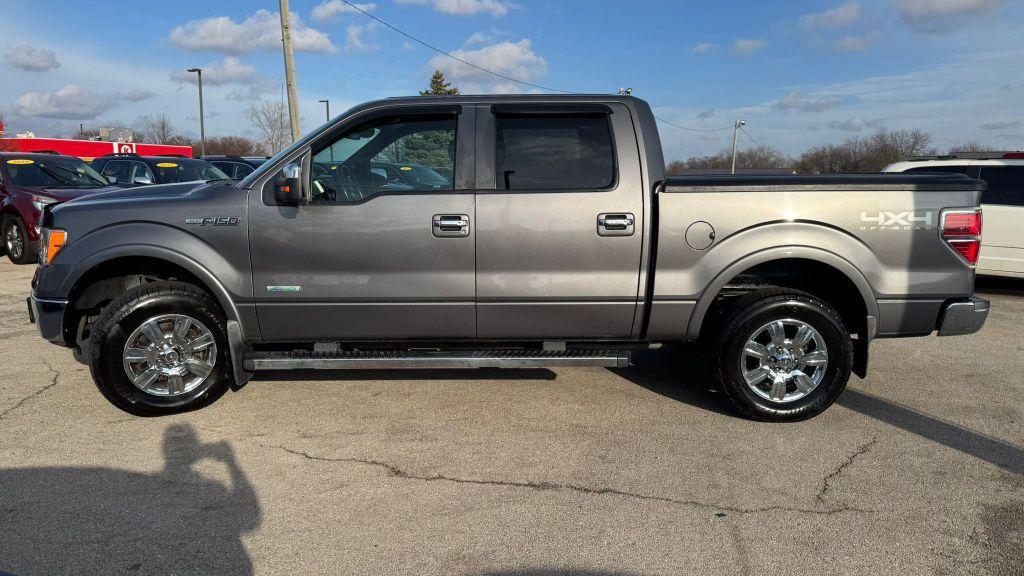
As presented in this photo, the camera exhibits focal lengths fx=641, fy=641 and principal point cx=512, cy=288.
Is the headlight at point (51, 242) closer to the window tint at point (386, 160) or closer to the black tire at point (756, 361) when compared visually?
the window tint at point (386, 160)

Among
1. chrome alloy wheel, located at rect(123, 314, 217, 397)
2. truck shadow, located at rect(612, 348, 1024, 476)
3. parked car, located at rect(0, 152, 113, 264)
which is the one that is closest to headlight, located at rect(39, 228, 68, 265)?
chrome alloy wheel, located at rect(123, 314, 217, 397)

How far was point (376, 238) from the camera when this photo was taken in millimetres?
3949

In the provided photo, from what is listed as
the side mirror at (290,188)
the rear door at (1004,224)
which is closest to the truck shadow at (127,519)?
the side mirror at (290,188)

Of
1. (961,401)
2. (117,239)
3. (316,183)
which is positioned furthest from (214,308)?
(961,401)

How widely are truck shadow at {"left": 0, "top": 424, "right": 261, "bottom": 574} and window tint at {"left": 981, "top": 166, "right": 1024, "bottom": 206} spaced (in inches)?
354

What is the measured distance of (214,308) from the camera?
4113 millimetres

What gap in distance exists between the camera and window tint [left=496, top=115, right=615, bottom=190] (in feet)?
13.2

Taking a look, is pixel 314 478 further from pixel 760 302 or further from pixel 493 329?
pixel 760 302

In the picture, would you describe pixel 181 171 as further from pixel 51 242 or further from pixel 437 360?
pixel 437 360

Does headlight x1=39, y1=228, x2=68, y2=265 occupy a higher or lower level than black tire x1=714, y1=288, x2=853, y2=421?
higher

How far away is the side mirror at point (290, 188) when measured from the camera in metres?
3.85

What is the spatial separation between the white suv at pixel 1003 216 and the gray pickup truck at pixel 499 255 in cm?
500

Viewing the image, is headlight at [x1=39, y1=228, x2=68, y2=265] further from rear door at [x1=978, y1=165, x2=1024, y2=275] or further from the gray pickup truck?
rear door at [x1=978, y1=165, x2=1024, y2=275]

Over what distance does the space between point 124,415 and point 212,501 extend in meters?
1.54
